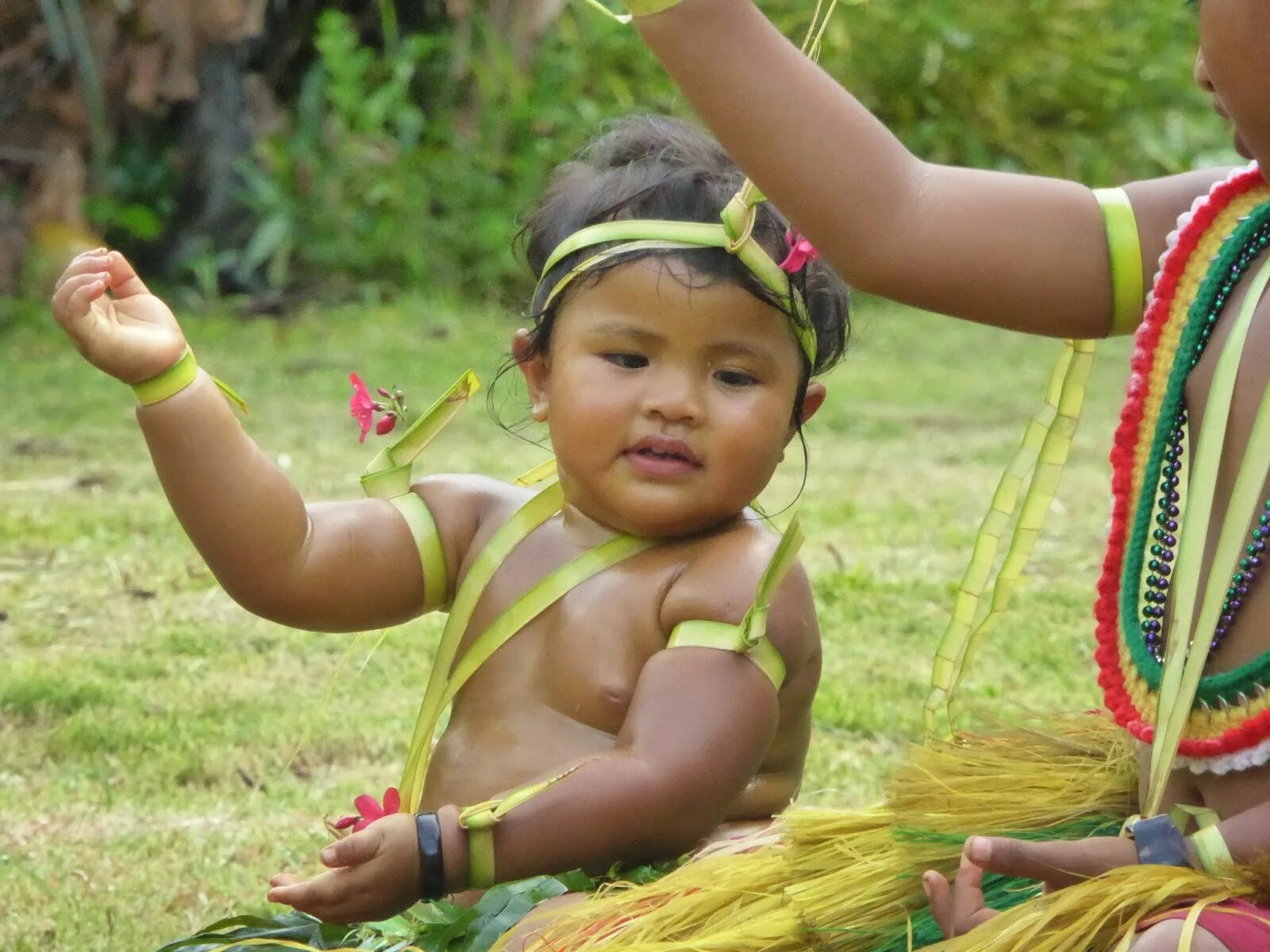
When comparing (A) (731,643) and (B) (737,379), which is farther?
(B) (737,379)

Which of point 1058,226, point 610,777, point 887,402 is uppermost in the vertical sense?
point 1058,226

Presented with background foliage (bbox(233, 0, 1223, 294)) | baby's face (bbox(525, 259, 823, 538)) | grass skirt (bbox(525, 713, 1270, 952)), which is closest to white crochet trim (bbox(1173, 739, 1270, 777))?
grass skirt (bbox(525, 713, 1270, 952))

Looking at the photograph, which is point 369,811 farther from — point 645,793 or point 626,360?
point 626,360

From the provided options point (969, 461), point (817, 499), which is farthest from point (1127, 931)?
point (969, 461)

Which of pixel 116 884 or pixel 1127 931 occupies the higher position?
pixel 1127 931

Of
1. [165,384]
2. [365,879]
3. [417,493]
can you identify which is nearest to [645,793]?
[365,879]

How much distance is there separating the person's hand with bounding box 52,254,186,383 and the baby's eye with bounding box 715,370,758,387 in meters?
0.55

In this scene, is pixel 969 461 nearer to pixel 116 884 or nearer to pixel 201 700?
pixel 201 700

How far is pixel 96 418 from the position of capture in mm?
4938

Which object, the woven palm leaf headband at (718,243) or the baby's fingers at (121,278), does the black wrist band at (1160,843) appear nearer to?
the woven palm leaf headband at (718,243)

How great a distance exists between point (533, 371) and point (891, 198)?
799 mm

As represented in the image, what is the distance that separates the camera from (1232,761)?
1.40 m

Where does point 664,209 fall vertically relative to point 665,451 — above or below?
above

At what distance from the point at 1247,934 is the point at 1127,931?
8 centimetres
